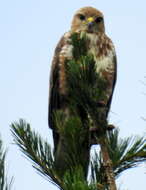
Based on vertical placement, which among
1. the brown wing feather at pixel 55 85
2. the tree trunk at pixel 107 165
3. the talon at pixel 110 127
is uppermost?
the brown wing feather at pixel 55 85

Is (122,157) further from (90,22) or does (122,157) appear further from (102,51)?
(90,22)

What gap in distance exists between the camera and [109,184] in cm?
231

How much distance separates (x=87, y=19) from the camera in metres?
6.32

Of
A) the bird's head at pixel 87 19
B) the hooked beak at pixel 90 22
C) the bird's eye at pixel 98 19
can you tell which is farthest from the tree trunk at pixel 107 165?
the bird's eye at pixel 98 19

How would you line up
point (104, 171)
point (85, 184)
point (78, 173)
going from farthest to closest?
point (104, 171) → point (78, 173) → point (85, 184)

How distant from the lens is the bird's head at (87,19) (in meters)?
6.18

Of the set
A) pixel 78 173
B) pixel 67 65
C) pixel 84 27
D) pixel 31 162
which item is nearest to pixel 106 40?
pixel 84 27

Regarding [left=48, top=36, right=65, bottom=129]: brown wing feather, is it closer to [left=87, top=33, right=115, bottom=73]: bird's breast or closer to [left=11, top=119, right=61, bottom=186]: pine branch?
[left=87, top=33, right=115, bottom=73]: bird's breast

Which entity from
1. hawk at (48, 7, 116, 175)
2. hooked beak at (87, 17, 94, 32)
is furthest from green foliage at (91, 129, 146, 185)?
hooked beak at (87, 17, 94, 32)

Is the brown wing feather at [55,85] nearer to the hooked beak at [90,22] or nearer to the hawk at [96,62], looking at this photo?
the hawk at [96,62]

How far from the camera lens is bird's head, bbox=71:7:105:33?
6184 mm

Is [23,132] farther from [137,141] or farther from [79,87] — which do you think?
[137,141]

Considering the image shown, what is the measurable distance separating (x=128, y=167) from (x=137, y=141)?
5.9 inches

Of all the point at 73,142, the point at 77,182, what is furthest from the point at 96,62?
the point at 77,182
